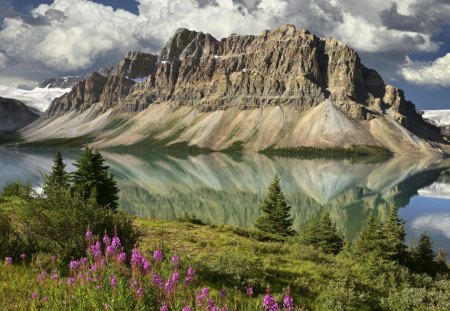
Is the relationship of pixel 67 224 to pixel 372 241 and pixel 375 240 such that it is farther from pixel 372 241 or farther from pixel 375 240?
pixel 372 241

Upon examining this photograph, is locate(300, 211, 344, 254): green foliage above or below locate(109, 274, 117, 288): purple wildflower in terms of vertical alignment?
below

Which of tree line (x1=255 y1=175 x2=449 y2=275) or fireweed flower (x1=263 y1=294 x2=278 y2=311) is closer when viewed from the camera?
fireweed flower (x1=263 y1=294 x2=278 y2=311)

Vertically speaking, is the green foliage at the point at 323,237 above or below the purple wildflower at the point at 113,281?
below

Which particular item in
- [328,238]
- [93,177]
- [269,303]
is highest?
[93,177]

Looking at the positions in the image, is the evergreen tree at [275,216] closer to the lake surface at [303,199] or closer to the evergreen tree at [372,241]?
the evergreen tree at [372,241]

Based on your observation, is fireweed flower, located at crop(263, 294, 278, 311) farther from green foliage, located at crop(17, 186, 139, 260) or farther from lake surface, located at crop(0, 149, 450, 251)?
lake surface, located at crop(0, 149, 450, 251)

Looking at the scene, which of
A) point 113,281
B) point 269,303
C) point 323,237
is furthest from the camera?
point 323,237

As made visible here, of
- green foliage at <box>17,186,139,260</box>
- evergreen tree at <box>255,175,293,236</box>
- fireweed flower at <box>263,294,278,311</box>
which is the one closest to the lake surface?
evergreen tree at <box>255,175,293,236</box>

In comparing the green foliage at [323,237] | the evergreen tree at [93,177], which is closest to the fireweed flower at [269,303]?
the green foliage at [323,237]

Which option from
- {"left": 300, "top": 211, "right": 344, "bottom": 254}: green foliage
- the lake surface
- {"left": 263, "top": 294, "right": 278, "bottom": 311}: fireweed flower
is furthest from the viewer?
the lake surface

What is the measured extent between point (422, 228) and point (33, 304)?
69258 millimetres

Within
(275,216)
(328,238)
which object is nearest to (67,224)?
(328,238)

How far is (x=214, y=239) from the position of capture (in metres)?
22.6

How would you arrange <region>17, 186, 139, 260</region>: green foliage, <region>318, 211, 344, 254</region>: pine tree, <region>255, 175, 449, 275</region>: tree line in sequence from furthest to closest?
<region>318, 211, 344, 254</region>: pine tree < <region>255, 175, 449, 275</region>: tree line < <region>17, 186, 139, 260</region>: green foliage
